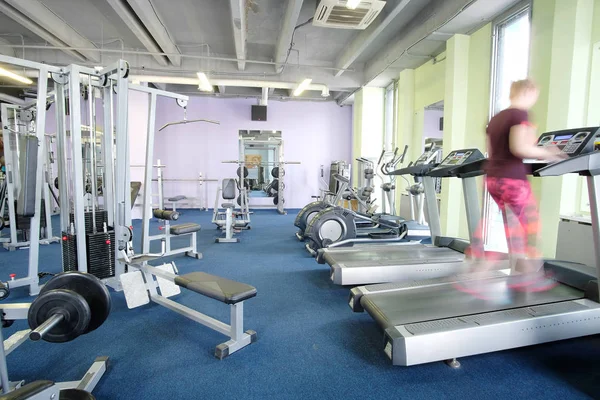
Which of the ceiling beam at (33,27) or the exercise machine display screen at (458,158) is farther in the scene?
the ceiling beam at (33,27)

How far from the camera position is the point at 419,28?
4.62 m

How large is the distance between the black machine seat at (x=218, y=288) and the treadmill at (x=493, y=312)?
0.76 metres

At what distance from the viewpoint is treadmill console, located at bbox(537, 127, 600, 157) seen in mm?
1803

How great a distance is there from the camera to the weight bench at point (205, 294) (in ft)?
5.95

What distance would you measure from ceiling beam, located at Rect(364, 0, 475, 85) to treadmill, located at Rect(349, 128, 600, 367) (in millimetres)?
2562

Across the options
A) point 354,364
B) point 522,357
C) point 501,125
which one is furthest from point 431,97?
point 354,364

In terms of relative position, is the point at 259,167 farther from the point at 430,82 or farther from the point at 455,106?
the point at 455,106

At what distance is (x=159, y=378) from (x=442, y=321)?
5.06ft

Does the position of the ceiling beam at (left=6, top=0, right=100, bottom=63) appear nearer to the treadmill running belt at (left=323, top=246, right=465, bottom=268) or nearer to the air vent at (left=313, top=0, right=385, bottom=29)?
the air vent at (left=313, top=0, right=385, bottom=29)

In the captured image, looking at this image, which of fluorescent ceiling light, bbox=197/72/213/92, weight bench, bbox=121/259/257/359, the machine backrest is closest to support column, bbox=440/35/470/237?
the machine backrest

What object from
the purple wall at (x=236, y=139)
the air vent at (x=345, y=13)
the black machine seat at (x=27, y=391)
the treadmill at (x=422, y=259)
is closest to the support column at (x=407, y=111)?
the air vent at (x=345, y=13)

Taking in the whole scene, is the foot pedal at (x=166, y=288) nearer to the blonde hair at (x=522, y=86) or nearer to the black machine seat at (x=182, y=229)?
the black machine seat at (x=182, y=229)

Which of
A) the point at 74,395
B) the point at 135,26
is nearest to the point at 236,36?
the point at 135,26

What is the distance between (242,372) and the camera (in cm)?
171
